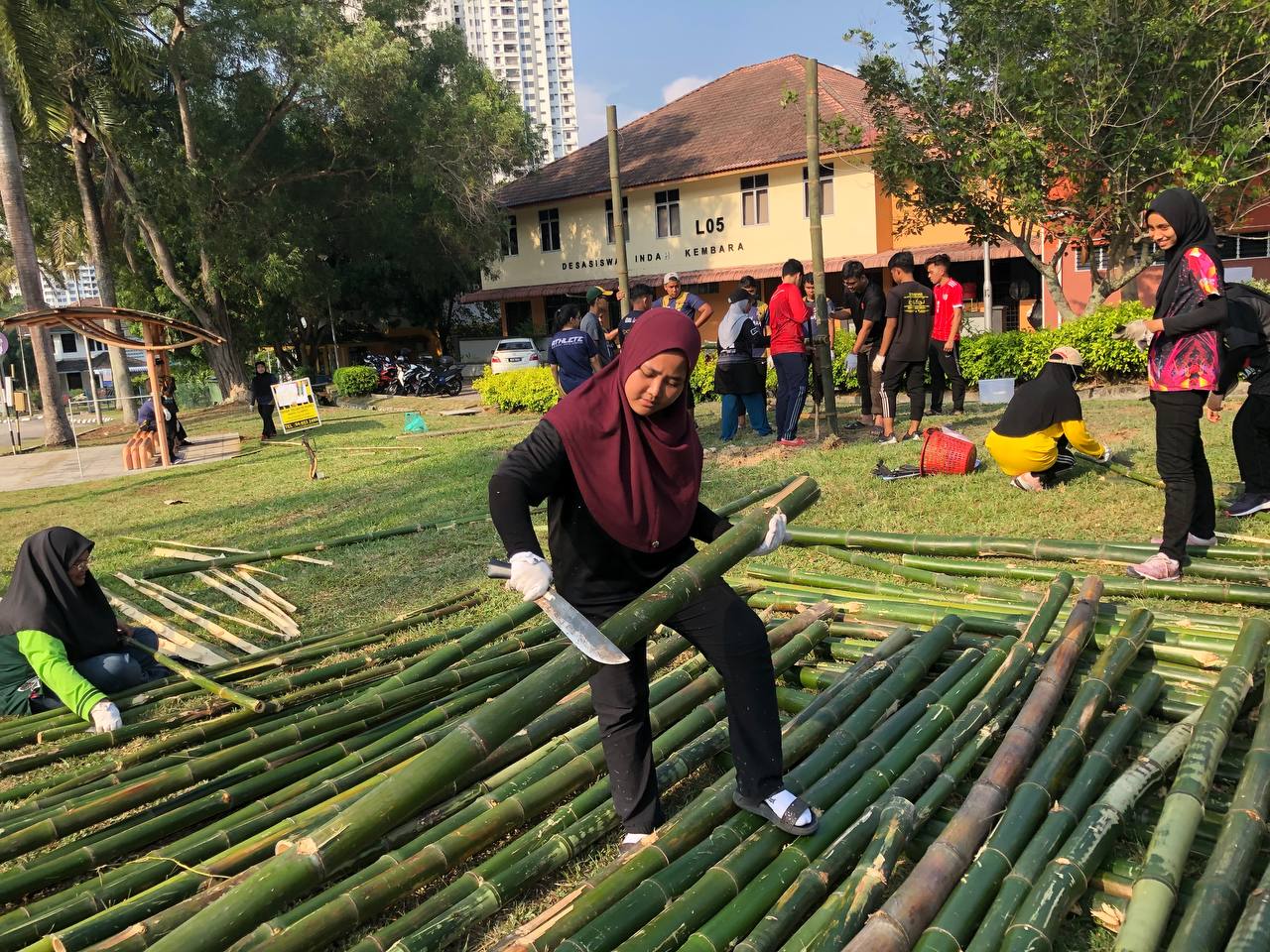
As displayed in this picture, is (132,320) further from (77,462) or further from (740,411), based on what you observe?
(740,411)

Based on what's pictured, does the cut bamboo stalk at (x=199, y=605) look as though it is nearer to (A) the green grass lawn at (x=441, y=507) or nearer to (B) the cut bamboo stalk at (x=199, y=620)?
(B) the cut bamboo stalk at (x=199, y=620)

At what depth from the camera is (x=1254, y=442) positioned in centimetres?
504

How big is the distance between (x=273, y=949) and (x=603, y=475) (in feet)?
4.23

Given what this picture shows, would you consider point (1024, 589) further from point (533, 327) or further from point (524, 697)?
point (533, 327)

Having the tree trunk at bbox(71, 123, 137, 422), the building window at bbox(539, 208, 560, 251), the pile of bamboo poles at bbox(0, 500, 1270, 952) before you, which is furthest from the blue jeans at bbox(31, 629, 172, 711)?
the building window at bbox(539, 208, 560, 251)

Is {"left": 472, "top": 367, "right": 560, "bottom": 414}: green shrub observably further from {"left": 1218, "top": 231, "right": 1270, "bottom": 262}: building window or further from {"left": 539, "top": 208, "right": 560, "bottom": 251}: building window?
{"left": 1218, "top": 231, "right": 1270, "bottom": 262}: building window

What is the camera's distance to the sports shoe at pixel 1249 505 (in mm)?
5023

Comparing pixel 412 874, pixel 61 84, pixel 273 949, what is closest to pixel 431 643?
pixel 412 874

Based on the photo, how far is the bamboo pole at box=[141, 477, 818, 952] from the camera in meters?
1.61

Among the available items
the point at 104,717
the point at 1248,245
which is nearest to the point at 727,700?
the point at 104,717

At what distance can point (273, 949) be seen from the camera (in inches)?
76.7

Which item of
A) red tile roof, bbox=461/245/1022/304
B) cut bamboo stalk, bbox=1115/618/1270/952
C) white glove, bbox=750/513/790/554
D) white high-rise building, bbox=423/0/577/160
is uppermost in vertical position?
white high-rise building, bbox=423/0/577/160

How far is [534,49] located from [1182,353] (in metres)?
127

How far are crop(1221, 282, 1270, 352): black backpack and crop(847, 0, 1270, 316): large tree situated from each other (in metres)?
7.34
